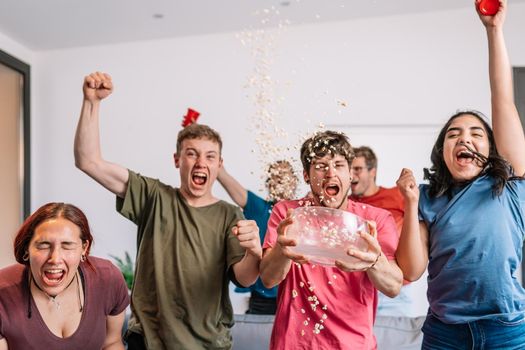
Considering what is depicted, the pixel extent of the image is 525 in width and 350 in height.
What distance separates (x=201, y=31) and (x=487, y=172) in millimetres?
3388

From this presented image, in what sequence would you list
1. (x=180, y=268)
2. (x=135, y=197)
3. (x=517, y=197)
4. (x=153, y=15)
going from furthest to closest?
(x=153, y=15) → (x=135, y=197) → (x=180, y=268) → (x=517, y=197)

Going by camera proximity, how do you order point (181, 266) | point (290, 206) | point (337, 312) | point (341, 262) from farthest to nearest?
point (181, 266), point (290, 206), point (337, 312), point (341, 262)

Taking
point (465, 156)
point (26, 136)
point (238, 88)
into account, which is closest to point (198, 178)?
point (465, 156)

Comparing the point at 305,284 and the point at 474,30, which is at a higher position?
the point at 474,30

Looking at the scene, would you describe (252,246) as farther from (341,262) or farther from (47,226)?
(47,226)

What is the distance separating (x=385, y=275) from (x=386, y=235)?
16cm

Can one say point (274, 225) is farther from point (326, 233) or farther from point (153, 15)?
point (153, 15)

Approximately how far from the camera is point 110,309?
186 centimetres

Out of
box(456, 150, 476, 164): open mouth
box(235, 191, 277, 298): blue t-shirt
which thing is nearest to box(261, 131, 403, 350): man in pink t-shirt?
box(456, 150, 476, 164): open mouth

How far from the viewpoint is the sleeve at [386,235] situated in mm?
1562

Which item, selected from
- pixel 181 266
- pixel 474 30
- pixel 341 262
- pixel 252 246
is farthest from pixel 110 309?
pixel 474 30

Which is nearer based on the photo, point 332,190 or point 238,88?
point 332,190

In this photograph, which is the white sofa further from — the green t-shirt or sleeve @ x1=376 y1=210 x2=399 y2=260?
sleeve @ x1=376 y1=210 x2=399 y2=260

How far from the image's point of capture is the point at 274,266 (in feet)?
4.94
